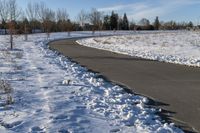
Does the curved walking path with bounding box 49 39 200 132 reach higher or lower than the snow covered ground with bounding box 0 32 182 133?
lower

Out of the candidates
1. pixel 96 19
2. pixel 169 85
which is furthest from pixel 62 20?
pixel 169 85

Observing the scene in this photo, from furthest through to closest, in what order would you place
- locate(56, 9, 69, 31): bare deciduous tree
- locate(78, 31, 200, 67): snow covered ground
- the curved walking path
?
locate(56, 9, 69, 31): bare deciduous tree
locate(78, 31, 200, 67): snow covered ground
the curved walking path

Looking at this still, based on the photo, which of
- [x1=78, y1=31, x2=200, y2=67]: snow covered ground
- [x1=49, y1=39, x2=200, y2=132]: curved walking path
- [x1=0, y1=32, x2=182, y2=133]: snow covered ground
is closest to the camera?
[x1=0, y1=32, x2=182, y2=133]: snow covered ground

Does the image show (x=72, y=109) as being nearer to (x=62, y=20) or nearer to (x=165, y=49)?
(x=165, y=49)

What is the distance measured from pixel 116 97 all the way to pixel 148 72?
18.9ft

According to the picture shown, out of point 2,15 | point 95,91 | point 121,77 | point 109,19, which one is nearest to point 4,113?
point 95,91

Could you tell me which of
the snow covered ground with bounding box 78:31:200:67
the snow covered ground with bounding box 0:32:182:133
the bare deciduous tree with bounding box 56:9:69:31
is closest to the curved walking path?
the snow covered ground with bounding box 0:32:182:133

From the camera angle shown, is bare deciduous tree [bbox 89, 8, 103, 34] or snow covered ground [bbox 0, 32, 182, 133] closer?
snow covered ground [bbox 0, 32, 182, 133]

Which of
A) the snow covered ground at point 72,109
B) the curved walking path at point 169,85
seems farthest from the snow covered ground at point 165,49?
the snow covered ground at point 72,109

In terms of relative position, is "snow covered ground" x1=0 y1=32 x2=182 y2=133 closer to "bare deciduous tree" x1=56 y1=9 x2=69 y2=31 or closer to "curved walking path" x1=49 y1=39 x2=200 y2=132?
"curved walking path" x1=49 y1=39 x2=200 y2=132

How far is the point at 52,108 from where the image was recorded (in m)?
8.08

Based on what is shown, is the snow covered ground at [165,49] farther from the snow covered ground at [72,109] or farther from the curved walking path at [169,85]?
the snow covered ground at [72,109]

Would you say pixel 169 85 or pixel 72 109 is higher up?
pixel 72 109

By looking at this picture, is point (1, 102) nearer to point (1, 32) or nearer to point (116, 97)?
point (116, 97)
